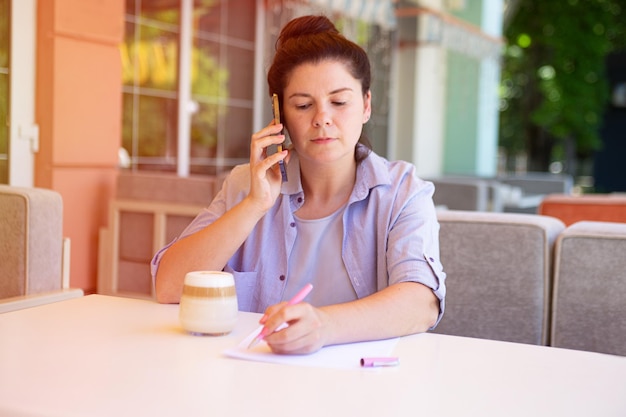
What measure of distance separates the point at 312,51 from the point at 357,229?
0.41 m

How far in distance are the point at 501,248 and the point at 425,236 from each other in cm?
65

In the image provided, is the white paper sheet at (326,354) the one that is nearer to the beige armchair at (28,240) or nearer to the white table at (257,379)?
the white table at (257,379)

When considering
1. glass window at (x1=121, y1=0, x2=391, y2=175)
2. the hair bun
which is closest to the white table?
the hair bun

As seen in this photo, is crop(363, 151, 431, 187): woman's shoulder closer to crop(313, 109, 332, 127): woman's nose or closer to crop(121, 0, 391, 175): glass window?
crop(313, 109, 332, 127): woman's nose

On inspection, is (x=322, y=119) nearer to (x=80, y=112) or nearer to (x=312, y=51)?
(x=312, y=51)

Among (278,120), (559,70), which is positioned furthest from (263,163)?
(559,70)

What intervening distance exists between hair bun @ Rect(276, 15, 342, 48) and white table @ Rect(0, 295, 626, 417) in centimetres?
74

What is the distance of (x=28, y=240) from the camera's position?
7.84ft

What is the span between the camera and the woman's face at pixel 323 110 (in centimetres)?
176

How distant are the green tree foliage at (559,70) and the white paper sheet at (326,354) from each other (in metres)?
13.7

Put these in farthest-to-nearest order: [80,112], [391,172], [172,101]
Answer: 1. [172,101]
2. [80,112]
3. [391,172]

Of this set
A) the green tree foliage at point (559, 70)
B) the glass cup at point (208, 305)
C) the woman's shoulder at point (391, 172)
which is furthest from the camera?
the green tree foliage at point (559, 70)

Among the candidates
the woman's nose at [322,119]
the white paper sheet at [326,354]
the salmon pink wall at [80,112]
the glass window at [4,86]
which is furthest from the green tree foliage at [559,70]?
the white paper sheet at [326,354]

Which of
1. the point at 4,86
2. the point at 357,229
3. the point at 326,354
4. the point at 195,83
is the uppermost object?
the point at 195,83
